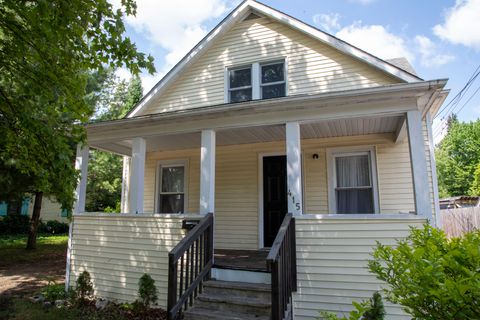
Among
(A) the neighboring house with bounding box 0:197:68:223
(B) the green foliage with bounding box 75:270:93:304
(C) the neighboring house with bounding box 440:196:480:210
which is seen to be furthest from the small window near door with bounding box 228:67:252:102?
(C) the neighboring house with bounding box 440:196:480:210

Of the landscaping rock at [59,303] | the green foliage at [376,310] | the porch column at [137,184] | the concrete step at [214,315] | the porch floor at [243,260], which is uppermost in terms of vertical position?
the porch column at [137,184]

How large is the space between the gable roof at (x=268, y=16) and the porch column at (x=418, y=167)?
142 centimetres

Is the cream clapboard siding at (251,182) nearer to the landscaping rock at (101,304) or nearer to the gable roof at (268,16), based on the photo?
the gable roof at (268,16)

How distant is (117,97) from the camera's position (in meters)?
20.0

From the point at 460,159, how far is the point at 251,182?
1608 inches

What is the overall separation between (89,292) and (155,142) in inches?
135

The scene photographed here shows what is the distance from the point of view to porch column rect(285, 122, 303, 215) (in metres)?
5.09

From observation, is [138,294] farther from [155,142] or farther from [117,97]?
[117,97]

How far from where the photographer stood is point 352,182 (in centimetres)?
682

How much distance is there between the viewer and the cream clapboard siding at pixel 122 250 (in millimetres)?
5820

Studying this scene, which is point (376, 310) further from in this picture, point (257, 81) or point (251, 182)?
point (257, 81)

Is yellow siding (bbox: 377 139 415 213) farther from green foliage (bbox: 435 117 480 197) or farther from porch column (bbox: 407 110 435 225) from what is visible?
green foliage (bbox: 435 117 480 197)

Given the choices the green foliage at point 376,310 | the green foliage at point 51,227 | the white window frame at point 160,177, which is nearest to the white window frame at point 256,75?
the white window frame at point 160,177

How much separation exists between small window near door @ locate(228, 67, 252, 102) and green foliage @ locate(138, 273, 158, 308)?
14.0 ft
